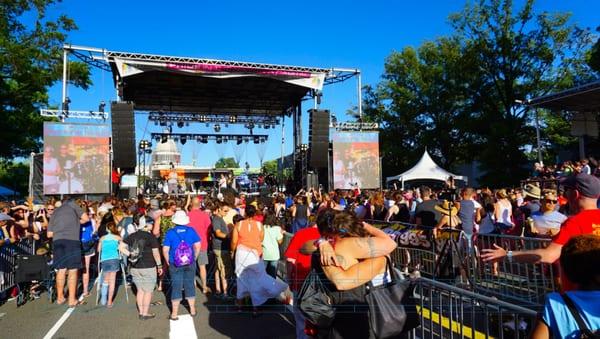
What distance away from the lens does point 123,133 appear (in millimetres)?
18078

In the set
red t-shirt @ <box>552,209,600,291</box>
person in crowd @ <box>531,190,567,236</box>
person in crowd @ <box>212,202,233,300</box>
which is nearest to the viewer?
red t-shirt @ <box>552,209,600,291</box>

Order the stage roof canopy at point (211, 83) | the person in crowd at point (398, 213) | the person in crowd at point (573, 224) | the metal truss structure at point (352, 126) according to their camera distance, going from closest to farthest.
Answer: the person in crowd at point (573, 224) < the person in crowd at point (398, 213) < the stage roof canopy at point (211, 83) < the metal truss structure at point (352, 126)

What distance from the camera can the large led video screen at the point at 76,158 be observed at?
17.7m

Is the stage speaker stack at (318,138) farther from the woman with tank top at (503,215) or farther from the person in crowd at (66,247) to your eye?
the person in crowd at (66,247)

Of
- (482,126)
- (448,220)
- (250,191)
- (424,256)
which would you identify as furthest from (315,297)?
(482,126)

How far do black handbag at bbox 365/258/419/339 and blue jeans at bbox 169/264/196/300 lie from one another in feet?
12.2

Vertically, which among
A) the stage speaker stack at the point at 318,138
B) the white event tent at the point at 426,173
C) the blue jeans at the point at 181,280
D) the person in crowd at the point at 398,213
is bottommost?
the blue jeans at the point at 181,280

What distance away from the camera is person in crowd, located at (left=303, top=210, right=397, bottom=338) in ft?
9.49

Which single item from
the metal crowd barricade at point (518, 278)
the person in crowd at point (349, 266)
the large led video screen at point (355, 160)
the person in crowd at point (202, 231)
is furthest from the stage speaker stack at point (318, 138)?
the person in crowd at point (349, 266)

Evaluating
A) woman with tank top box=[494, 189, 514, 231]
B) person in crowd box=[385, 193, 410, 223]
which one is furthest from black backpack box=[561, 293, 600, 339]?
person in crowd box=[385, 193, 410, 223]

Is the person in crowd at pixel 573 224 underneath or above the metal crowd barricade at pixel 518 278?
above

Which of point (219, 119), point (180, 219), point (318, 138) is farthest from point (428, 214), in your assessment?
point (219, 119)

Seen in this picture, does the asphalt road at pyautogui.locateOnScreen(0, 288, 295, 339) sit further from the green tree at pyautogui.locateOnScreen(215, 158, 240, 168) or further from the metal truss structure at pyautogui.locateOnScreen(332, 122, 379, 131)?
the green tree at pyautogui.locateOnScreen(215, 158, 240, 168)

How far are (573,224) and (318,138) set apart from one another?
17716mm
